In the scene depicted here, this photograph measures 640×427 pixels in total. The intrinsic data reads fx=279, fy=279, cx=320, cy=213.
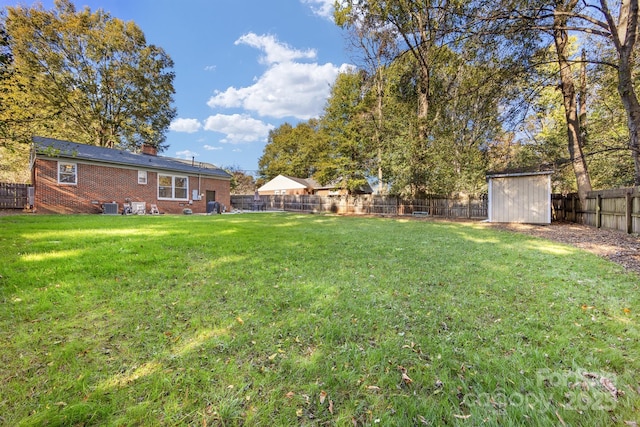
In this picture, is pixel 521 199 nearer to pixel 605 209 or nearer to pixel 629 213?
pixel 605 209

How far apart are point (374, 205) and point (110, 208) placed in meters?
16.3

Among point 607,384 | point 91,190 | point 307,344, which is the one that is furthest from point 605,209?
point 91,190

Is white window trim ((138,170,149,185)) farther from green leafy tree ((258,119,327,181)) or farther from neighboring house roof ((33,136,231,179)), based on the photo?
green leafy tree ((258,119,327,181))

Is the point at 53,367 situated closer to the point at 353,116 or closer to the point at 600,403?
the point at 600,403

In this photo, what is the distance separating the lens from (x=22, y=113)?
13695 mm

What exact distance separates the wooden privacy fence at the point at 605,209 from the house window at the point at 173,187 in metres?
20.1

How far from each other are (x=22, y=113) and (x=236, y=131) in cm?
2552

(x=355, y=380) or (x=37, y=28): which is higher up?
(x=37, y=28)

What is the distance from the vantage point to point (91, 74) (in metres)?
21.0

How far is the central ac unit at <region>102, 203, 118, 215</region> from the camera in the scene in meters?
13.9

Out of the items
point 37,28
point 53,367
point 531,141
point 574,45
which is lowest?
point 53,367

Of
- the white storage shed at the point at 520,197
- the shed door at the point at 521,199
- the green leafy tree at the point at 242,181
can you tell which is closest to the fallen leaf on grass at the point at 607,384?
the white storage shed at the point at 520,197

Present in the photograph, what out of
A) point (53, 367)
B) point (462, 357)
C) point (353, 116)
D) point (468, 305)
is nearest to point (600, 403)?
point (462, 357)

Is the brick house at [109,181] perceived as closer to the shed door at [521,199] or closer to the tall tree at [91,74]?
the tall tree at [91,74]
